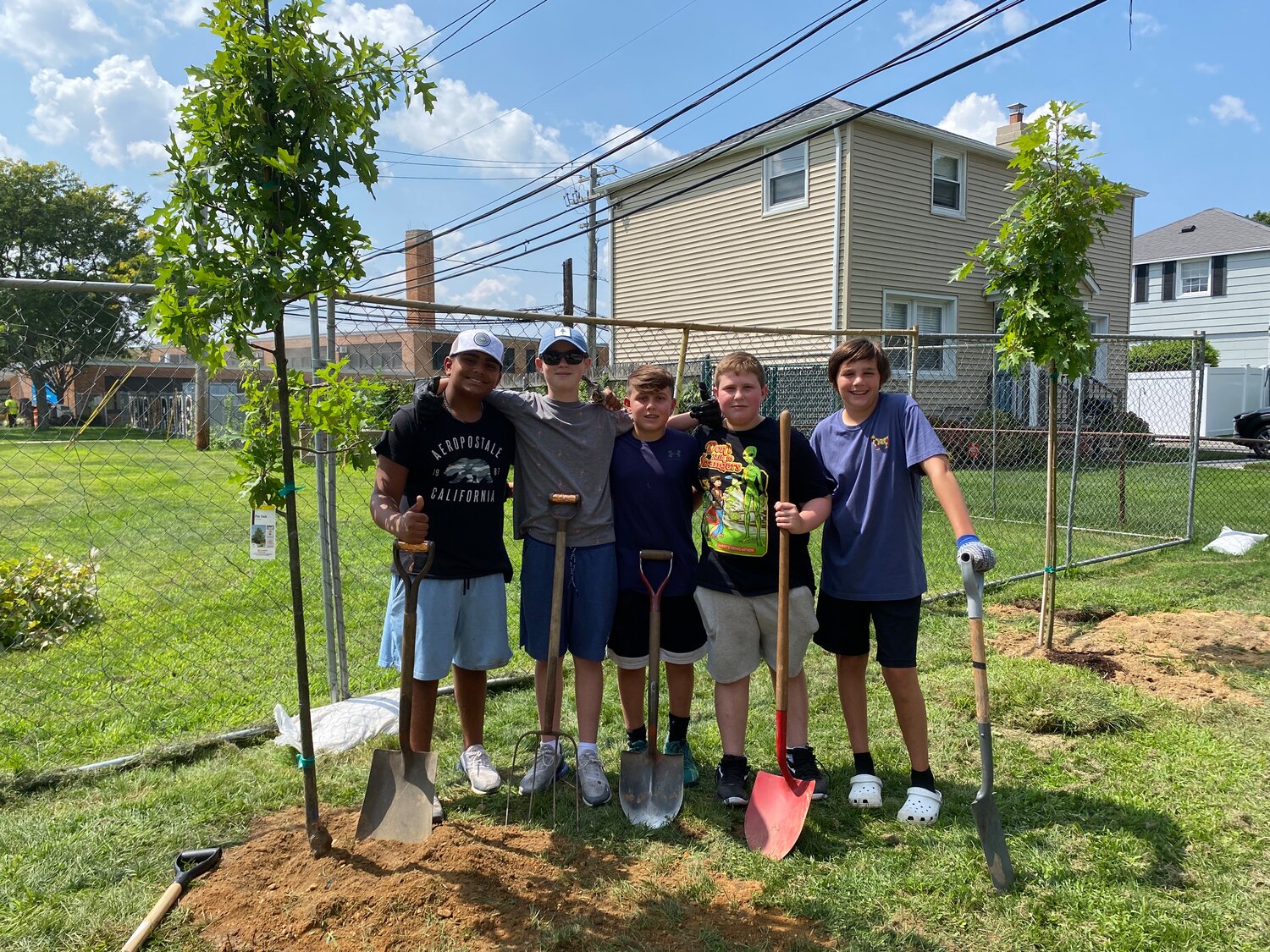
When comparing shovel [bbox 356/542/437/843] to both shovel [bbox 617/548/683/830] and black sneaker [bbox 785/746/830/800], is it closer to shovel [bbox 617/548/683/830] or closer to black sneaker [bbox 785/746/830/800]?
shovel [bbox 617/548/683/830]

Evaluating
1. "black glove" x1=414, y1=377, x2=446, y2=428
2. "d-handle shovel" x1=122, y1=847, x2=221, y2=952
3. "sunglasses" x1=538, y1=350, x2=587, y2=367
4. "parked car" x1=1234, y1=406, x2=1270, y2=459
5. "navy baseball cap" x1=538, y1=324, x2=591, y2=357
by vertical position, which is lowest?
"d-handle shovel" x1=122, y1=847, x2=221, y2=952

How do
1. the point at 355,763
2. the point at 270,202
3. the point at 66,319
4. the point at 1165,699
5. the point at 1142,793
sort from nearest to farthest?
the point at 270,202, the point at 66,319, the point at 1142,793, the point at 355,763, the point at 1165,699

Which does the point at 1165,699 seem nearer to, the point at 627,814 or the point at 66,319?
the point at 627,814

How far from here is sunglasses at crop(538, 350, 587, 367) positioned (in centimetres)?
346

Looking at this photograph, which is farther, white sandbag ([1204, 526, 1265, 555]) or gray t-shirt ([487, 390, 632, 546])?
white sandbag ([1204, 526, 1265, 555])

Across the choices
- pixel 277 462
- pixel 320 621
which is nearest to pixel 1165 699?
pixel 277 462

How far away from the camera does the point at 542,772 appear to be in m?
3.59

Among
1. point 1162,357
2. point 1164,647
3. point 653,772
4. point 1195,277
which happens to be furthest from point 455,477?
point 1195,277

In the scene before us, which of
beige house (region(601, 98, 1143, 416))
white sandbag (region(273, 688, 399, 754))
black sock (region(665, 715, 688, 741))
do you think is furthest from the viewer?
Answer: beige house (region(601, 98, 1143, 416))

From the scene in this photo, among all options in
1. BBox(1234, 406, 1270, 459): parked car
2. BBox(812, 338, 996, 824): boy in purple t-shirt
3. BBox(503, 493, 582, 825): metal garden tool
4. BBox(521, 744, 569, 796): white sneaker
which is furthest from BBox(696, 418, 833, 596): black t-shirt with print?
BBox(1234, 406, 1270, 459): parked car

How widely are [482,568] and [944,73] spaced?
676 centimetres

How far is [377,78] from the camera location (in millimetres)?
2688

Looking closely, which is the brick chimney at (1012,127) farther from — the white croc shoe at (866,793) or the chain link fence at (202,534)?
the white croc shoe at (866,793)

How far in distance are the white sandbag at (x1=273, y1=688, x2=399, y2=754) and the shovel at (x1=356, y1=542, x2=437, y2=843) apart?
98 cm
